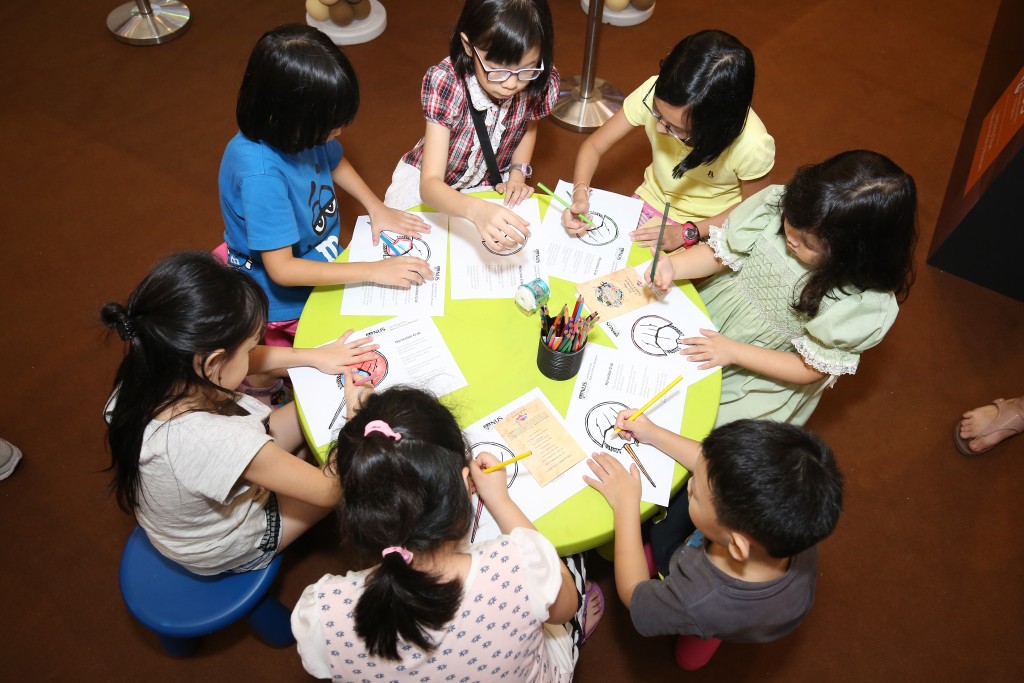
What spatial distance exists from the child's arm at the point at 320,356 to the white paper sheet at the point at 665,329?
0.55 meters

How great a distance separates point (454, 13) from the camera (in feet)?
12.0

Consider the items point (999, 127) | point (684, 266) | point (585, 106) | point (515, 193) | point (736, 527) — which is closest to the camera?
point (736, 527)

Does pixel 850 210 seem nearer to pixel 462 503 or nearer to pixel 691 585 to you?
pixel 691 585

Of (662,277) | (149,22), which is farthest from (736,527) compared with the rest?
(149,22)

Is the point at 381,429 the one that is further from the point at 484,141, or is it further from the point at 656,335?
the point at 484,141

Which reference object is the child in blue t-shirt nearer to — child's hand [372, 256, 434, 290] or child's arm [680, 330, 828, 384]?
child's hand [372, 256, 434, 290]

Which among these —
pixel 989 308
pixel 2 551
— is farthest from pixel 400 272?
pixel 989 308

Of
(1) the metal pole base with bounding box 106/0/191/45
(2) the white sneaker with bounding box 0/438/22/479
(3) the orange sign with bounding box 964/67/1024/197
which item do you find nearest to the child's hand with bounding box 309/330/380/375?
(2) the white sneaker with bounding box 0/438/22/479

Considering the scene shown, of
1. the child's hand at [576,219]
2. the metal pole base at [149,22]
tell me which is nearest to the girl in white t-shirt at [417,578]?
the child's hand at [576,219]

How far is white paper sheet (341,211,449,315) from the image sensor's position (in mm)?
1615

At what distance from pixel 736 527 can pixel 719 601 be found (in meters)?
0.16

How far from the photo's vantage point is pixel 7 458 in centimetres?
209

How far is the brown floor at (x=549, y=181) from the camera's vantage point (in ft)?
6.28

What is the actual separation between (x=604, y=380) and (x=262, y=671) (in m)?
1.22
